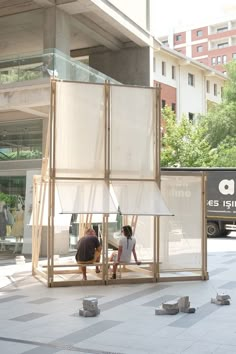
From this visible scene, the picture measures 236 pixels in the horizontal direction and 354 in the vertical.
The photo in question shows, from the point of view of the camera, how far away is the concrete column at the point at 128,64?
77.1 feet

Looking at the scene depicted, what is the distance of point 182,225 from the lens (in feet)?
41.1

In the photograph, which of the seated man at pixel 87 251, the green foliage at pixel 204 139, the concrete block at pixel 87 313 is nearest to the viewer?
the concrete block at pixel 87 313

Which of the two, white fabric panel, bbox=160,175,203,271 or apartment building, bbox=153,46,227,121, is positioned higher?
apartment building, bbox=153,46,227,121

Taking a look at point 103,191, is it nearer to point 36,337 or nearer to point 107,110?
point 107,110

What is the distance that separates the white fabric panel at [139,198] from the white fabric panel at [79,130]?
0.62 meters

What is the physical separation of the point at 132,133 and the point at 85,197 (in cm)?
200

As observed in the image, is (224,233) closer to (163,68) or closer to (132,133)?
(132,133)

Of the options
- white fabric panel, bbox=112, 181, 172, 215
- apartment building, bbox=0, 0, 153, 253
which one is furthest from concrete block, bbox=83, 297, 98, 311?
apartment building, bbox=0, 0, 153, 253

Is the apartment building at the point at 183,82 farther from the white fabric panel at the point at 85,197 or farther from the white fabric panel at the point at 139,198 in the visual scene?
the white fabric panel at the point at 85,197

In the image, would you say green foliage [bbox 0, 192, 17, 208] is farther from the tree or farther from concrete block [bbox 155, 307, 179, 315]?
the tree

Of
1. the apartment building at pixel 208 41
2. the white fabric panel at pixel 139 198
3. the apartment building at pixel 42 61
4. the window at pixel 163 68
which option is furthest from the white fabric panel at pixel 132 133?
the apartment building at pixel 208 41

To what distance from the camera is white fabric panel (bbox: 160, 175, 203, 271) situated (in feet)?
40.7

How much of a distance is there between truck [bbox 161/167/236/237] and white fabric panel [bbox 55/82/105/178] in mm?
14735

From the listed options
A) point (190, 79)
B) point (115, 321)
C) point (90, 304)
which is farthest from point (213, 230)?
point (190, 79)
